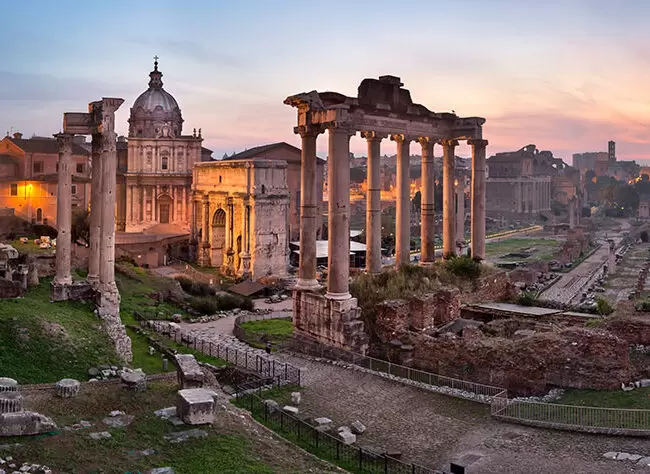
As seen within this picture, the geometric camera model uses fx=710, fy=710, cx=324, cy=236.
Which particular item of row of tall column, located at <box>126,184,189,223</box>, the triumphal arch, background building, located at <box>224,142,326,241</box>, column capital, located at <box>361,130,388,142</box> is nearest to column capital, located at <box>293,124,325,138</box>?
the triumphal arch

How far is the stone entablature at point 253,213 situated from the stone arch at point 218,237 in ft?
2.08

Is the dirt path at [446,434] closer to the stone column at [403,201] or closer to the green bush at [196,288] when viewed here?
the stone column at [403,201]

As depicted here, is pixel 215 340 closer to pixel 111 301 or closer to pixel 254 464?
pixel 111 301

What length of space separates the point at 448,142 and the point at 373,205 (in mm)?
4895

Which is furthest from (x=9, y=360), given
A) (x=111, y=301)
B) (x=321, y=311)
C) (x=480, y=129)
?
(x=480, y=129)

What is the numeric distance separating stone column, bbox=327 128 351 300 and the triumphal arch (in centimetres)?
3

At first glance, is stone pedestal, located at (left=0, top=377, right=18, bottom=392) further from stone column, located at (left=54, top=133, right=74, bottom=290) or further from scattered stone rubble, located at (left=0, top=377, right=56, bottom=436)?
stone column, located at (left=54, top=133, right=74, bottom=290)

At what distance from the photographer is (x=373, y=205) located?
25781 mm

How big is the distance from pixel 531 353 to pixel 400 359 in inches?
156

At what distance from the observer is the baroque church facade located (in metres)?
59.6

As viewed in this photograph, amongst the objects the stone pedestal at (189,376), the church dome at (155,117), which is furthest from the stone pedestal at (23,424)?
the church dome at (155,117)

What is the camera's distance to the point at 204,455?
37.7 ft

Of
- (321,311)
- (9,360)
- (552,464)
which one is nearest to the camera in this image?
(552,464)

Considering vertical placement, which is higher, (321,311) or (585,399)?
(321,311)
